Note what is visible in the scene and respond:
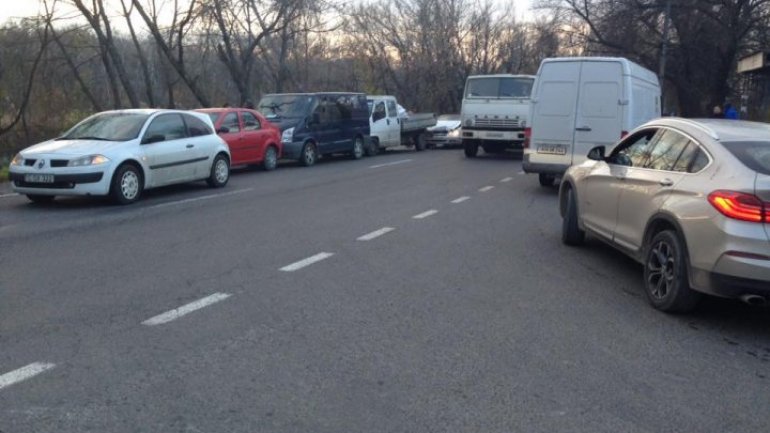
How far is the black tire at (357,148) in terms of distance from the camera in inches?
965

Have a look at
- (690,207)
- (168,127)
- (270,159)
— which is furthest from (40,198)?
(690,207)

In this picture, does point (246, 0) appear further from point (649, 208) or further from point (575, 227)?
point (649, 208)

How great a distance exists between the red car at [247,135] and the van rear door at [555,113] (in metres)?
7.20

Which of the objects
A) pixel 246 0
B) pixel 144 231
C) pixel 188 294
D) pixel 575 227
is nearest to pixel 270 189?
pixel 144 231

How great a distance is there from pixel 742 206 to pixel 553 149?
9.03 m

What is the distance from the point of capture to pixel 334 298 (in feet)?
22.2

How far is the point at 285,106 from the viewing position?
2230cm

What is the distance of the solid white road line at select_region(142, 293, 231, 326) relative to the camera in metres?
6.00

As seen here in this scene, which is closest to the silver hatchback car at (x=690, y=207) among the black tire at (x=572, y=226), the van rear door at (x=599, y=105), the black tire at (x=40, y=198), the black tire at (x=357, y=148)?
the black tire at (x=572, y=226)

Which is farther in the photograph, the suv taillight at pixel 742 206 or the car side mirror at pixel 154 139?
the car side mirror at pixel 154 139

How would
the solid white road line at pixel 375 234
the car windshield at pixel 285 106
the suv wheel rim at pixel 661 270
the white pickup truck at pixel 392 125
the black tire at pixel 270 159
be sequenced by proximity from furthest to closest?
1. the white pickup truck at pixel 392 125
2. the car windshield at pixel 285 106
3. the black tire at pixel 270 159
4. the solid white road line at pixel 375 234
5. the suv wheel rim at pixel 661 270

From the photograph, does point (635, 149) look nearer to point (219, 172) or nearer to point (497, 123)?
point (219, 172)

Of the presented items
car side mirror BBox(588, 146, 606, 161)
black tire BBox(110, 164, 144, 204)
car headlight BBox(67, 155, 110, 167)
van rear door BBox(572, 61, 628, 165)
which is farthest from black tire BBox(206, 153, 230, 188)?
car side mirror BBox(588, 146, 606, 161)

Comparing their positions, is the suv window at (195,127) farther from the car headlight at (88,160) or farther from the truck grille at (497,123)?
the truck grille at (497,123)
